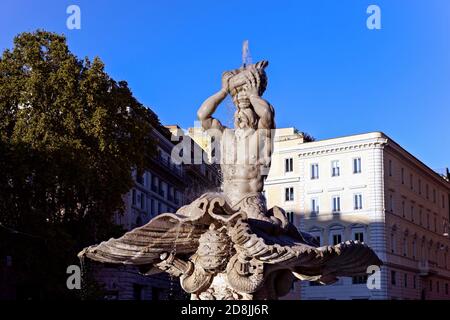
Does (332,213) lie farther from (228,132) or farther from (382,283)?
(228,132)

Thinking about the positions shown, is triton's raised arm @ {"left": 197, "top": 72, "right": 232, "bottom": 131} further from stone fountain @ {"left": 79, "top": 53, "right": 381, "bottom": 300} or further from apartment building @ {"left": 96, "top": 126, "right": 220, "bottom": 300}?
Result: apartment building @ {"left": 96, "top": 126, "right": 220, "bottom": 300}

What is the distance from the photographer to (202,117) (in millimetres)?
13109

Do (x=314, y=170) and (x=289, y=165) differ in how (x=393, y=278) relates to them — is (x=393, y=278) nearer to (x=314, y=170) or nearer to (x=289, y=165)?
(x=314, y=170)

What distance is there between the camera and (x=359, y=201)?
241 ft

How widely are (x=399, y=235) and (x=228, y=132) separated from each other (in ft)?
213

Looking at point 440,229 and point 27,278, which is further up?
point 440,229

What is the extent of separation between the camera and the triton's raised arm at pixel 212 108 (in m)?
13.1

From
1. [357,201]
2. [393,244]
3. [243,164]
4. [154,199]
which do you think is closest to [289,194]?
[357,201]

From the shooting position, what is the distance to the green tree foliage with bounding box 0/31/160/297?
35.3 m

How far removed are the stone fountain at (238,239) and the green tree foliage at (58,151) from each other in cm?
2215

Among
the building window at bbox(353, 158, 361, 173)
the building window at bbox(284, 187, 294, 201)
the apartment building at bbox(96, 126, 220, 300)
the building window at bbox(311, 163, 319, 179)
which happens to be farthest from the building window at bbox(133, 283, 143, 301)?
the building window at bbox(353, 158, 361, 173)

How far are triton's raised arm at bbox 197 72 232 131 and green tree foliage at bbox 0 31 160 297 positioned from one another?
72.3 ft

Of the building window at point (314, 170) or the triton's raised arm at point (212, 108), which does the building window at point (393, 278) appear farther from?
the triton's raised arm at point (212, 108)
